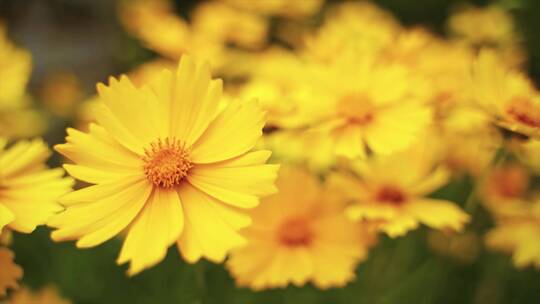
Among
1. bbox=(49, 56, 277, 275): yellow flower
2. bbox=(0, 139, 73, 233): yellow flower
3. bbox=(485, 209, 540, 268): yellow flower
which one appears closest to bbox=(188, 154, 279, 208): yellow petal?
bbox=(49, 56, 277, 275): yellow flower

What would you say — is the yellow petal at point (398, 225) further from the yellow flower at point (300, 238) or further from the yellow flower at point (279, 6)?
the yellow flower at point (279, 6)

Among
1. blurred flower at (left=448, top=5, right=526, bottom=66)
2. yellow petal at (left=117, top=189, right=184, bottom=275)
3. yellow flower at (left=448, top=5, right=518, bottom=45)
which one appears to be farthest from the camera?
yellow flower at (left=448, top=5, right=518, bottom=45)

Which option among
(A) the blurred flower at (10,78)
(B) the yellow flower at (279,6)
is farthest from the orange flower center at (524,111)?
(B) the yellow flower at (279,6)

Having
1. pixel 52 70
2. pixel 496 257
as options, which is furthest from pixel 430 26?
pixel 52 70

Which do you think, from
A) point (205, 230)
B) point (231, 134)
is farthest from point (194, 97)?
point (205, 230)

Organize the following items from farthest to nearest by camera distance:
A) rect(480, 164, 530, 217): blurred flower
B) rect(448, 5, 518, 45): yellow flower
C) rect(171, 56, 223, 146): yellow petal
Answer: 1. rect(448, 5, 518, 45): yellow flower
2. rect(480, 164, 530, 217): blurred flower
3. rect(171, 56, 223, 146): yellow petal

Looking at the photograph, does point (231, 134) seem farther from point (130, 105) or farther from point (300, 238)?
point (300, 238)

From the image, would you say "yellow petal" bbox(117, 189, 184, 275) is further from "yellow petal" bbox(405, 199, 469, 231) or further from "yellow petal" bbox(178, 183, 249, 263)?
"yellow petal" bbox(405, 199, 469, 231)
